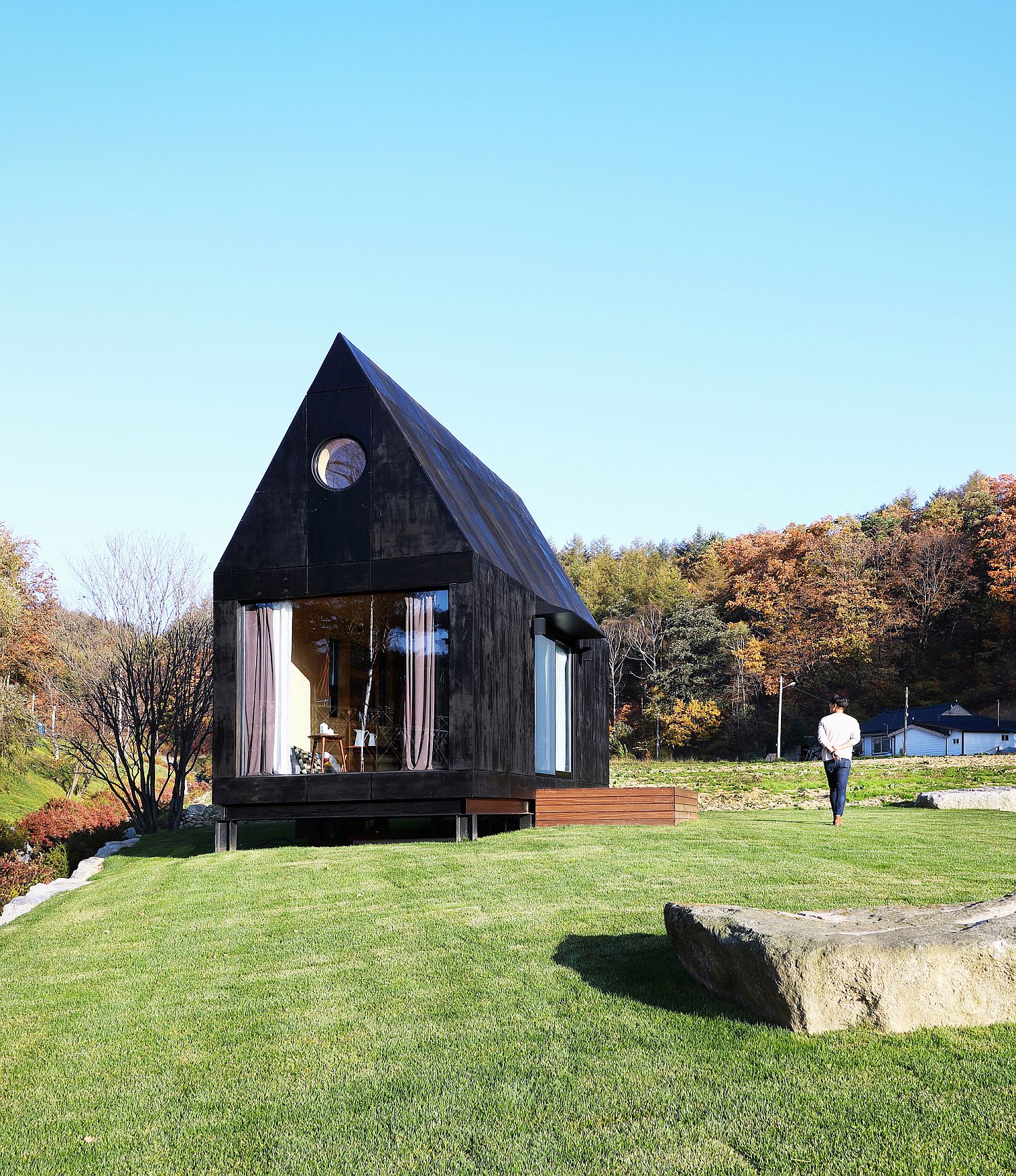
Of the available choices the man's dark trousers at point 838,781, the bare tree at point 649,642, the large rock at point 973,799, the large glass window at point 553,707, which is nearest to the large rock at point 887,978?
the man's dark trousers at point 838,781

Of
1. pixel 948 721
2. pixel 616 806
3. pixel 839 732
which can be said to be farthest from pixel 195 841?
pixel 948 721

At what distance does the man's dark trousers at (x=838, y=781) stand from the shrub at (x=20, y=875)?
10.4 metres

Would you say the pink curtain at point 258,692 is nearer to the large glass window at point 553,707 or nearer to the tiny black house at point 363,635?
the tiny black house at point 363,635

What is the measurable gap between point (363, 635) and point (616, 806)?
4136 millimetres

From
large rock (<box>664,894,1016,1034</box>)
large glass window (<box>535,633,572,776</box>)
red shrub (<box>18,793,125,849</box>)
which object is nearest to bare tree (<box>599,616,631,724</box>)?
red shrub (<box>18,793,125,849</box>)

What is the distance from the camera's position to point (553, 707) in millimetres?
16438

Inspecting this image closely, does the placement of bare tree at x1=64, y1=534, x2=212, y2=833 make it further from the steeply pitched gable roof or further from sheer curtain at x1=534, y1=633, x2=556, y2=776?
sheer curtain at x1=534, y1=633, x2=556, y2=776

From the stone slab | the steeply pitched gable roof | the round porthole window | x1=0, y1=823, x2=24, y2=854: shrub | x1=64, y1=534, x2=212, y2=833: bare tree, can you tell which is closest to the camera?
the stone slab

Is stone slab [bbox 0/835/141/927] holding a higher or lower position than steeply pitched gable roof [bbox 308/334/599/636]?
lower

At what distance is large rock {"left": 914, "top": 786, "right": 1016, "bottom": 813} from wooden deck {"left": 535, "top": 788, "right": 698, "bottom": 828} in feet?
16.0

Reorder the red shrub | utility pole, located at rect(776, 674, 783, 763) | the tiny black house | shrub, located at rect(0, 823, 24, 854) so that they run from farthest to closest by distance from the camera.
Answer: utility pole, located at rect(776, 674, 783, 763), the red shrub, shrub, located at rect(0, 823, 24, 854), the tiny black house

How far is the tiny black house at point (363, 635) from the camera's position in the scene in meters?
12.4

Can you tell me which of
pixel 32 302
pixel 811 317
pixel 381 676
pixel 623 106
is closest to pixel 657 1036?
pixel 381 676

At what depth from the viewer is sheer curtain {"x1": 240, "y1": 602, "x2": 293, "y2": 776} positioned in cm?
1291
